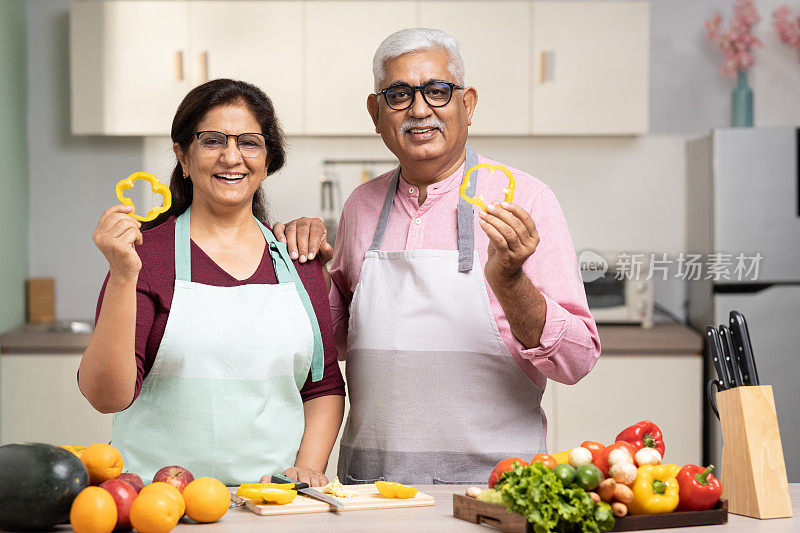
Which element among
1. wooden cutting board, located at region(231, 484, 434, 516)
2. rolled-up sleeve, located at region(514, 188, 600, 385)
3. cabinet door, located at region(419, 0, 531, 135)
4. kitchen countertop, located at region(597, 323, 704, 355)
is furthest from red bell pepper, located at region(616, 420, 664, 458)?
cabinet door, located at region(419, 0, 531, 135)

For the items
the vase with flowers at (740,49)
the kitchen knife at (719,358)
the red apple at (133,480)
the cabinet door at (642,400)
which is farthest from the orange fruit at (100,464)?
the vase with flowers at (740,49)

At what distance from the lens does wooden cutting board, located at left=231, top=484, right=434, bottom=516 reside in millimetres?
1274

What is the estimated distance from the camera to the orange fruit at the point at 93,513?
111 cm

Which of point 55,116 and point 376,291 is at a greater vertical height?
point 55,116

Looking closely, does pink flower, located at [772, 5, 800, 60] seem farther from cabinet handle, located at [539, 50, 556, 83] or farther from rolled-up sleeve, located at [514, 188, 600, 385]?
rolled-up sleeve, located at [514, 188, 600, 385]

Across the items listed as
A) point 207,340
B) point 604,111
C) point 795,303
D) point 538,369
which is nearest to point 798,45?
point 604,111

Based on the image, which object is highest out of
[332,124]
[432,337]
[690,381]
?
[332,124]

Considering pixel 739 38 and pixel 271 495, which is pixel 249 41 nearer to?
pixel 739 38

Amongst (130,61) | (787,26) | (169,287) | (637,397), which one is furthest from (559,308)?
(787,26)

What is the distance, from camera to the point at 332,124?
3514 mm

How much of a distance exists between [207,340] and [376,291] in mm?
362

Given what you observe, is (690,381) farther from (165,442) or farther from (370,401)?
(165,442)

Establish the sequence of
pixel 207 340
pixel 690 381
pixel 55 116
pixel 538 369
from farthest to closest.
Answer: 1. pixel 55 116
2. pixel 690 381
3. pixel 538 369
4. pixel 207 340

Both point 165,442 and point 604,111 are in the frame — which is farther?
point 604,111
